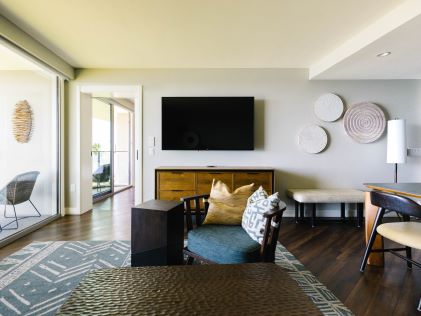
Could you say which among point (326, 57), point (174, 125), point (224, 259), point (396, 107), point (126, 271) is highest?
point (326, 57)

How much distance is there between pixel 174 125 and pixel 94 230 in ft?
6.22

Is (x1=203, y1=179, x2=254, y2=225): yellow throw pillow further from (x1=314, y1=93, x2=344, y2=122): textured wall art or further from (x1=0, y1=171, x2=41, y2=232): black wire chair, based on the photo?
(x1=0, y1=171, x2=41, y2=232): black wire chair

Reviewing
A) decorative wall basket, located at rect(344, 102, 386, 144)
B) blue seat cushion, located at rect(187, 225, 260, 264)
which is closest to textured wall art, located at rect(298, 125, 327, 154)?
decorative wall basket, located at rect(344, 102, 386, 144)

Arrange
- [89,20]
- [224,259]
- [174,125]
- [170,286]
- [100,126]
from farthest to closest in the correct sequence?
[100,126] < [174,125] < [89,20] < [224,259] < [170,286]

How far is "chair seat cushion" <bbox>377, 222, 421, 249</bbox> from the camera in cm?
175

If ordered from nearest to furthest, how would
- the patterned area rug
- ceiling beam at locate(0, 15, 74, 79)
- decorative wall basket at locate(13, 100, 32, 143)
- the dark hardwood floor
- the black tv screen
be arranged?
the patterned area rug < the dark hardwood floor < ceiling beam at locate(0, 15, 74, 79) < decorative wall basket at locate(13, 100, 32, 143) < the black tv screen

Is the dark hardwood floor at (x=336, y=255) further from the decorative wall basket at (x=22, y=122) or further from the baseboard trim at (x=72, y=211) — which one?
the decorative wall basket at (x=22, y=122)

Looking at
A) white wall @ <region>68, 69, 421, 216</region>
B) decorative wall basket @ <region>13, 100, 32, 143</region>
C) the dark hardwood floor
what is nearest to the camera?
the dark hardwood floor

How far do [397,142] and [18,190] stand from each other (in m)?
5.24

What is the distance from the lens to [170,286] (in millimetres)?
1168

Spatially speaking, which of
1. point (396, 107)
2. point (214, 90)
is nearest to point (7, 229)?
point (214, 90)

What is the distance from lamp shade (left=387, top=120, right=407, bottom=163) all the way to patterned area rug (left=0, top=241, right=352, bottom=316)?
2.33 metres

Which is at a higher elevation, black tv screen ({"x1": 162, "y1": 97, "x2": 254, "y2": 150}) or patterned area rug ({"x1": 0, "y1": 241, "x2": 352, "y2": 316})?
black tv screen ({"x1": 162, "y1": 97, "x2": 254, "y2": 150})

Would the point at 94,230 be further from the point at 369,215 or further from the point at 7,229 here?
the point at 369,215
